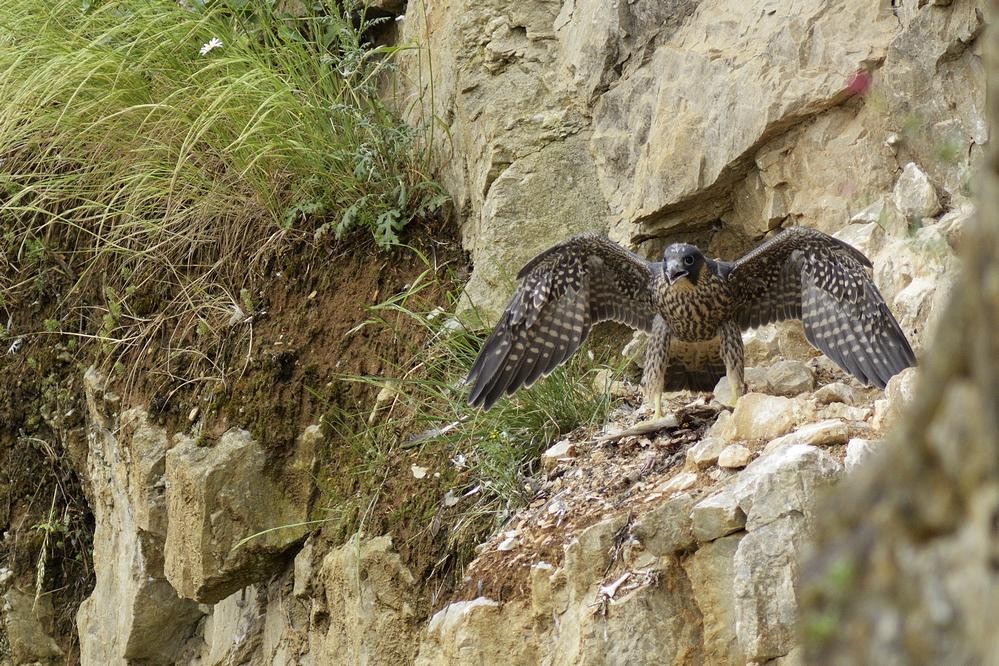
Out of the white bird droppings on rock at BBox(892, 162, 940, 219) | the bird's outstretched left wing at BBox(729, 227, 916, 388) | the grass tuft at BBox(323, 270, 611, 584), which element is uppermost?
the white bird droppings on rock at BBox(892, 162, 940, 219)

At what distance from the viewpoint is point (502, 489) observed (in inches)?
170

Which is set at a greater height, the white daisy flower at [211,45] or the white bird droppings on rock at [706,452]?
the white daisy flower at [211,45]

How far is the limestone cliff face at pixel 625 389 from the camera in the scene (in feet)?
10.7

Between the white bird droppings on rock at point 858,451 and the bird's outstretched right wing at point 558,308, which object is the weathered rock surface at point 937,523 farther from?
the bird's outstretched right wing at point 558,308

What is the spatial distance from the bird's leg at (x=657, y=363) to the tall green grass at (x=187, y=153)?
1660mm

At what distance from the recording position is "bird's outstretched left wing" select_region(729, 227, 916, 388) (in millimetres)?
3829

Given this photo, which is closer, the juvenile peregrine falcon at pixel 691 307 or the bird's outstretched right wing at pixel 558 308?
the juvenile peregrine falcon at pixel 691 307

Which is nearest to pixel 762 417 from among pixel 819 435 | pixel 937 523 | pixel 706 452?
pixel 706 452

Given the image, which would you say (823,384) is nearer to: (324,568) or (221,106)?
(324,568)

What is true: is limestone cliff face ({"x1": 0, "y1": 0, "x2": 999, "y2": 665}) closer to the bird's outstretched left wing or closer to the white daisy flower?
the bird's outstretched left wing

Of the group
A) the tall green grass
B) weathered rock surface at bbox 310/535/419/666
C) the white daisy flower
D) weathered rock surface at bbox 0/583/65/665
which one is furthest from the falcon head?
weathered rock surface at bbox 0/583/65/665

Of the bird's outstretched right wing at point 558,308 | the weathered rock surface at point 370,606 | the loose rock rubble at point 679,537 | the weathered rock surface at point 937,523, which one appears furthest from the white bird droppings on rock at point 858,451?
the weathered rock surface at point 937,523

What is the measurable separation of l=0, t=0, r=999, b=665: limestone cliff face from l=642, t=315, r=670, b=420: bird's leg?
0.15 meters

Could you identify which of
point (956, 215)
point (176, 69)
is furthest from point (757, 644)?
point (176, 69)
